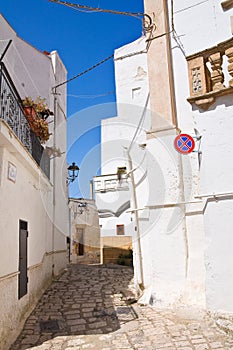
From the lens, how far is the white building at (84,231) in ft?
71.3

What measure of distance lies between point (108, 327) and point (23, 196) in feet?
Result: 9.68

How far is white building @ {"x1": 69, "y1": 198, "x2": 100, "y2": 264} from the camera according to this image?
21.7m

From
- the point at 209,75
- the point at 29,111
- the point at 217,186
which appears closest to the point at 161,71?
the point at 209,75

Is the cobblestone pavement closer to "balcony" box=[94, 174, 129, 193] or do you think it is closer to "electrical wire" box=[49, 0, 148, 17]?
"electrical wire" box=[49, 0, 148, 17]

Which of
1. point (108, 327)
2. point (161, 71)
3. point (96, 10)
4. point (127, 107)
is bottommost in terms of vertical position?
point (108, 327)

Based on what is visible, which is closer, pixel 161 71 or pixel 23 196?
pixel 23 196

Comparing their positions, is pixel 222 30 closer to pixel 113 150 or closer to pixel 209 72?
pixel 209 72

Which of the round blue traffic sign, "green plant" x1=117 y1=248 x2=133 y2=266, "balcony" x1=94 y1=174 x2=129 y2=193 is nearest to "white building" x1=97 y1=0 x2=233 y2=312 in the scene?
the round blue traffic sign

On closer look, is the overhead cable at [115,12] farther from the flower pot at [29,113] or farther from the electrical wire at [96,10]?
the flower pot at [29,113]

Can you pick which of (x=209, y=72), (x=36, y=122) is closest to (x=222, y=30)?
(x=209, y=72)

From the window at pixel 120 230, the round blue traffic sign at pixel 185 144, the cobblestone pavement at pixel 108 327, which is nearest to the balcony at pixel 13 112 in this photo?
the round blue traffic sign at pixel 185 144

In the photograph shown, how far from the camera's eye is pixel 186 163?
6.77m

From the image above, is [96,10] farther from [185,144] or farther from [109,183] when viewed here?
[109,183]

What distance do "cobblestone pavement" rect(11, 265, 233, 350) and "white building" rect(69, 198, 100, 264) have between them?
13997 mm
